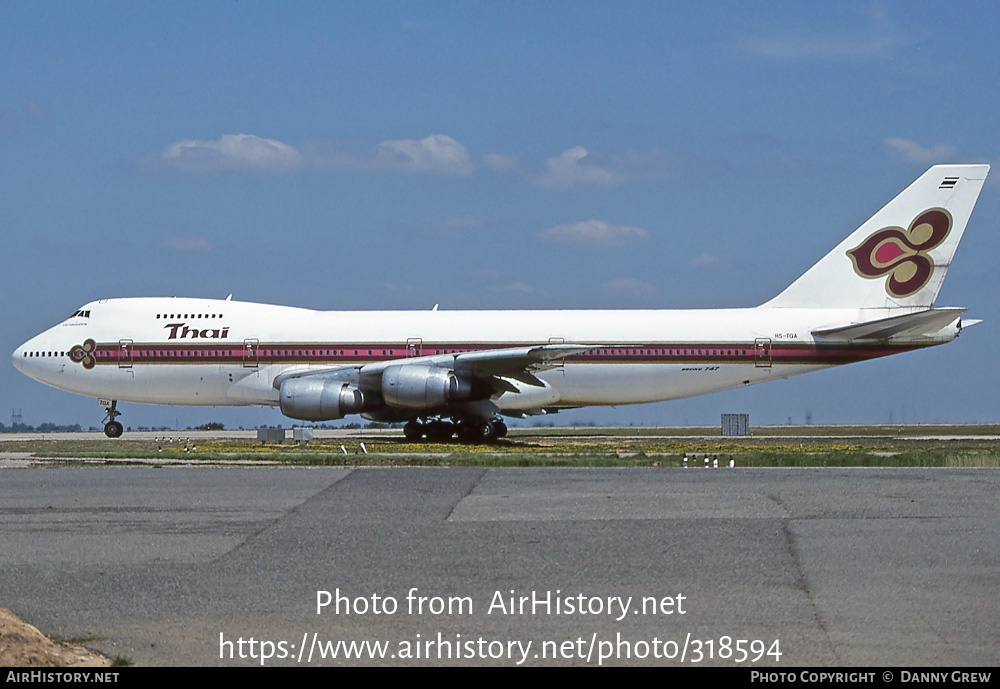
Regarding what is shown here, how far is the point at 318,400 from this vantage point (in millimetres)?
29672

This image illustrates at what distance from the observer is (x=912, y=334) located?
103 feet

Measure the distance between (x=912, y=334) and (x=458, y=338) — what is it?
463 inches

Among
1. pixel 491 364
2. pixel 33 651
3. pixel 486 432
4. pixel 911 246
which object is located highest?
pixel 911 246

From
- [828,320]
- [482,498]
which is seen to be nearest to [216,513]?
[482,498]

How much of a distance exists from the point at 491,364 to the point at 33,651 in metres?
23.8

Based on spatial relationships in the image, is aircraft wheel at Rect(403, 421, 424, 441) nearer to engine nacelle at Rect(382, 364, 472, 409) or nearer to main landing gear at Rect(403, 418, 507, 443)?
main landing gear at Rect(403, 418, 507, 443)

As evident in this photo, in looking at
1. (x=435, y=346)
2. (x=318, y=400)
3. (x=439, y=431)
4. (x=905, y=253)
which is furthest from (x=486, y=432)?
(x=905, y=253)

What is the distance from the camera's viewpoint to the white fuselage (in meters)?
32.1

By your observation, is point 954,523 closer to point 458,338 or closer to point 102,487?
point 102,487

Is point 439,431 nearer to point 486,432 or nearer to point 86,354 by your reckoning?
point 486,432

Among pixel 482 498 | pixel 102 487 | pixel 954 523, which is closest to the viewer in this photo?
pixel 954 523

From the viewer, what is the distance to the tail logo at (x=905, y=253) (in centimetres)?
3291

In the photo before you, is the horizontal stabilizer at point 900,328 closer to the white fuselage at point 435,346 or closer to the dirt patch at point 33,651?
the white fuselage at point 435,346

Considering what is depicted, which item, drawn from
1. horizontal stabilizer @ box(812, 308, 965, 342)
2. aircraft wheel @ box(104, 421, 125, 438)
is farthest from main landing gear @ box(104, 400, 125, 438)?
horizontal stabilizer @ box(812, 308, 965, 342)
